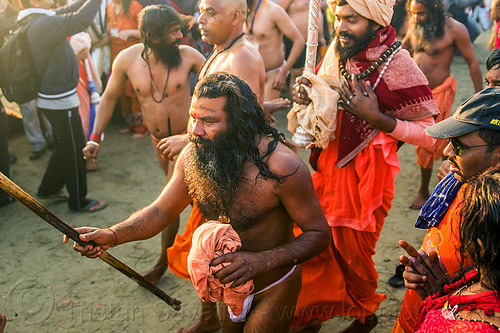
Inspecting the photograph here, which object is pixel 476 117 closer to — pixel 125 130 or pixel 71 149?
pixel 71 149

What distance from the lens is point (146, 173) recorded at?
6.50 metres

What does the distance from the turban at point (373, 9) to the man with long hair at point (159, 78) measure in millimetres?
1769

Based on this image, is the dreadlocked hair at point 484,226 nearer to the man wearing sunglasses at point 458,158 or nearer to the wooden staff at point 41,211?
the man wearing sunglasses at point 458,158

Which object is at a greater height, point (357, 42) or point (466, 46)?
point (357, 42)

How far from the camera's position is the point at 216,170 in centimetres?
259

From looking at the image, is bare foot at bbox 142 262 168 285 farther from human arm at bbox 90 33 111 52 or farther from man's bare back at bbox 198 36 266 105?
human arm at bbox 90 33 111 52

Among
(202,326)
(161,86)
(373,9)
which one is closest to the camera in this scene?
(373,9)

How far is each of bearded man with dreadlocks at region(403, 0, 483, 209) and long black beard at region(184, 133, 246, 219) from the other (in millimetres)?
3199

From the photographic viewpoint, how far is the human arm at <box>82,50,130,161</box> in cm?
444

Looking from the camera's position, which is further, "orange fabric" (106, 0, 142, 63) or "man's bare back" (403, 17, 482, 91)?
"orange fabric" (106, 0, 142, 63)

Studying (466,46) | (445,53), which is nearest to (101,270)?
(445,53)

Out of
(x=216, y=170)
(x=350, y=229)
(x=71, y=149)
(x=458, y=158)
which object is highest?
(x=458, y=158)

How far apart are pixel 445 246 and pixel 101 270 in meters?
3.21

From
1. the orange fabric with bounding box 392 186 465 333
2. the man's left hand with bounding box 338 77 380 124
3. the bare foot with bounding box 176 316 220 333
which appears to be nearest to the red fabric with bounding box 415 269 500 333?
the orange fabric with bounding box 392 186 465 333
